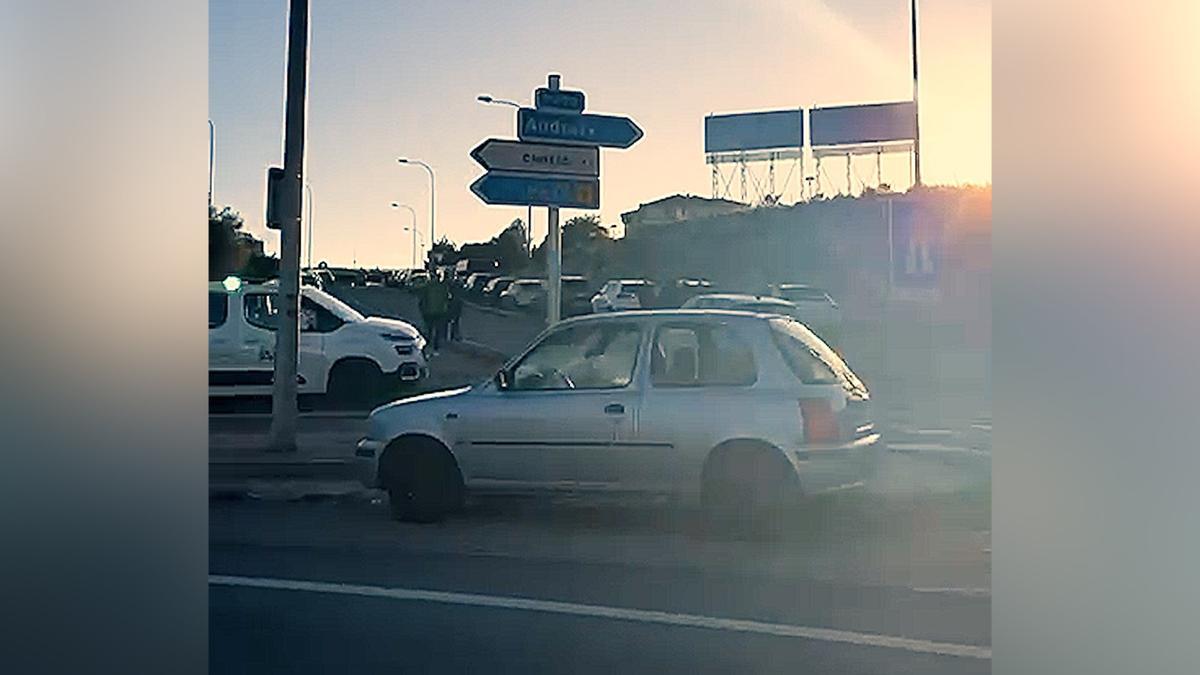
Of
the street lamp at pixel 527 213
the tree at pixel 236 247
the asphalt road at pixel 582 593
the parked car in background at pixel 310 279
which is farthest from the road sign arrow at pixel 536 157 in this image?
the asphalt road at pixel 582 593

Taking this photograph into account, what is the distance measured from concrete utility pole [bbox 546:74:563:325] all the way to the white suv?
38 centimetres

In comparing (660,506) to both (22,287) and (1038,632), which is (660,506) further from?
(22,287)

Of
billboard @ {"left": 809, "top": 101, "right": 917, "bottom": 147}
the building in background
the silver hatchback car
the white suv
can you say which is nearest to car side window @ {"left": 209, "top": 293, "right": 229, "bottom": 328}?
the white suv

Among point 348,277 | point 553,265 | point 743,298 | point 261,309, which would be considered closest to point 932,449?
point 743,298

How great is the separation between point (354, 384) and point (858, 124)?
153 centimetres

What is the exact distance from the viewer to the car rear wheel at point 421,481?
3861mm

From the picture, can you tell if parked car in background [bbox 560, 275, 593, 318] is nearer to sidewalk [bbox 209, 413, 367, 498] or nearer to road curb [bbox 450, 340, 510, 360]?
road curb [bbox 450, 340, 510, 360]

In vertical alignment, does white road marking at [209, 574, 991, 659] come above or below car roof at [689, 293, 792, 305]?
below

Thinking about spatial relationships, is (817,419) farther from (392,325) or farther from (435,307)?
(392,325)

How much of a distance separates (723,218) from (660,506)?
0.78 m

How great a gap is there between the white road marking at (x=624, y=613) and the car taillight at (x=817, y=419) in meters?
0.48

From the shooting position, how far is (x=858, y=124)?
3557 millimetres

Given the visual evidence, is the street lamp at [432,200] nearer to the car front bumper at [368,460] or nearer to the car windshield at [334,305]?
the car windshield at [334,305]

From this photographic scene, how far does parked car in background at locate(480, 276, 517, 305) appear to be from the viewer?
3775mm
